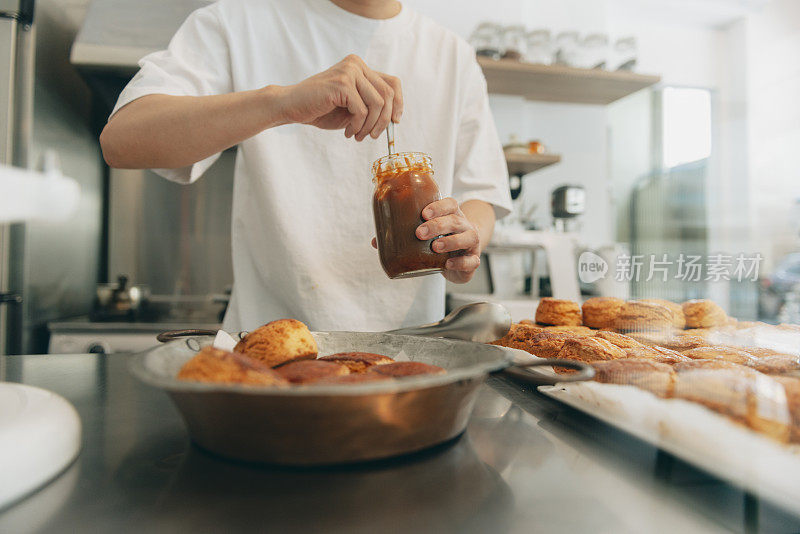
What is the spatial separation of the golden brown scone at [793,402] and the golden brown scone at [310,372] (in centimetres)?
31

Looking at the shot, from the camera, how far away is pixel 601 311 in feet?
2.56

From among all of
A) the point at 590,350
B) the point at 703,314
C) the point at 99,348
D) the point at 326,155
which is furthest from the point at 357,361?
the point at 99,348

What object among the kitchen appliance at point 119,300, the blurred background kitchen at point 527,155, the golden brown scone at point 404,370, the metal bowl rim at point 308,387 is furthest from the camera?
the kitchen appliance at point 119,300

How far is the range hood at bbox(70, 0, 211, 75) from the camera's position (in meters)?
1.77

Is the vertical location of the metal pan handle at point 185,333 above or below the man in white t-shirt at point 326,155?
below

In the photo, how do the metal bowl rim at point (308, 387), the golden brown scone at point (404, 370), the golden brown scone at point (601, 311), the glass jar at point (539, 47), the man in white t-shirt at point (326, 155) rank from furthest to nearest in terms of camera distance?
1. the glass jar at point (539, 47)
2. the man in white t-shirt at point (326, 155)
3. the golden brown scone at point (601, 311)
4. the golden brown scone at point (404, 370)
5. the metal bowl rim at point (308, 387)

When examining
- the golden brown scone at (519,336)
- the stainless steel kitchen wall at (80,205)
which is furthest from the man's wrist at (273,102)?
the stainless steel kitchen wall at (80,205)

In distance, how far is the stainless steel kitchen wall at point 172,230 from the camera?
2.24 m

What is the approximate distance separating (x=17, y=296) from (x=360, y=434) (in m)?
1.90

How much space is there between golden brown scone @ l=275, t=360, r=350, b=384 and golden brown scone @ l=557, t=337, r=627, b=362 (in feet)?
0.98

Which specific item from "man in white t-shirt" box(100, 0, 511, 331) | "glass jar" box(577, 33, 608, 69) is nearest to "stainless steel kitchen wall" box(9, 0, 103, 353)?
"man in white t-shirt" box(100, 0, 511, 331)

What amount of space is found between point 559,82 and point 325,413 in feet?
8.28

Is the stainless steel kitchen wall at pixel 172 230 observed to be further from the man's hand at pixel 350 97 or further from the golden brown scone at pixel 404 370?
the golden brown scone at pixel 404 370

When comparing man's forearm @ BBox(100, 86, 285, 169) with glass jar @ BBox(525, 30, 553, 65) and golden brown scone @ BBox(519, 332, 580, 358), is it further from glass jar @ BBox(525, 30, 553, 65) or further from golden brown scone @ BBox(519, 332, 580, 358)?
glass jar @ BBox(525, 30, 553, 65)
